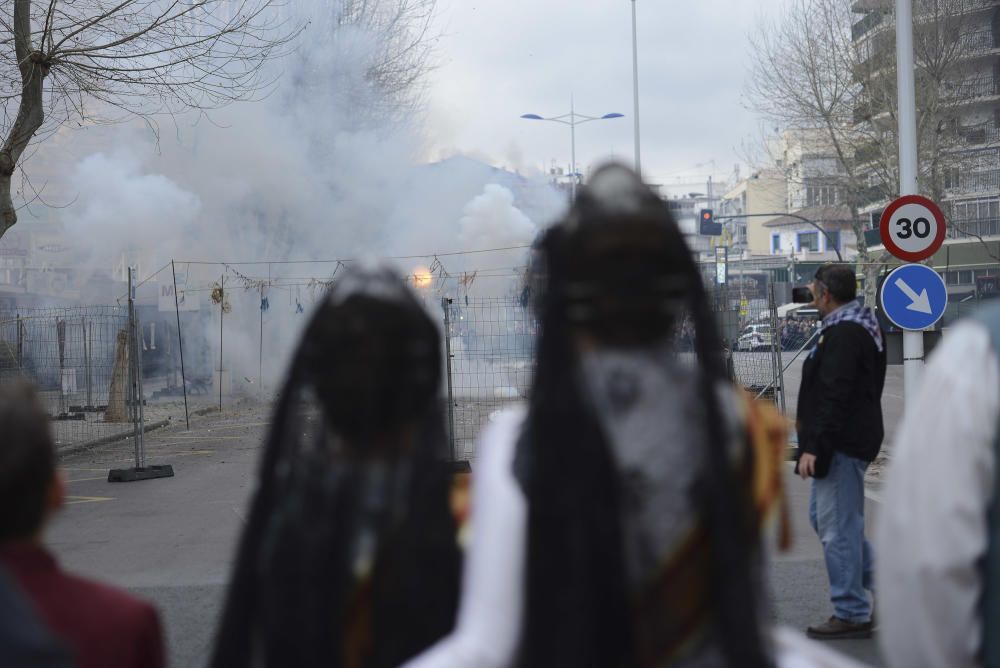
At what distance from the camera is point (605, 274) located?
170cm

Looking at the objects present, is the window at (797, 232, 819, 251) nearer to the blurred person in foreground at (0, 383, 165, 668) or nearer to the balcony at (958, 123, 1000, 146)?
the balcony at (958, 123, 1000, 146)

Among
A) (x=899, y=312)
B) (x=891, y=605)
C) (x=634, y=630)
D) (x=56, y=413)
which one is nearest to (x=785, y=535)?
(x=891, y=605)

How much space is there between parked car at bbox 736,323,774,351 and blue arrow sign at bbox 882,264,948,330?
12.0 feet

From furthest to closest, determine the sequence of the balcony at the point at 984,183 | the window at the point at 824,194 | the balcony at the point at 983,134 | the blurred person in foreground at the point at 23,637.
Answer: the balcony at the point at 984,183 → the balcony at the point at 983,134 → the window at the point at 824,194 → the blurred person in foreground at the point at 23,637

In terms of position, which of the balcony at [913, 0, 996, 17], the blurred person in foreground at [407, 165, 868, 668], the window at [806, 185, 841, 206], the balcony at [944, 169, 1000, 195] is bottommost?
the blurred person in foreground at [407, 165, 868, 668]

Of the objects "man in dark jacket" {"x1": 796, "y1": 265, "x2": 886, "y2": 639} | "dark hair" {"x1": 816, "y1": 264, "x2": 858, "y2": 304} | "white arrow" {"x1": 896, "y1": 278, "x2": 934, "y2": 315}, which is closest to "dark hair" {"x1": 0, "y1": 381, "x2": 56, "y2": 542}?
"man in dark jacket" {"x1": 796, "y1": 265, "x2": 886, "y2": 639}

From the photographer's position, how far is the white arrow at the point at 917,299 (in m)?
9.31

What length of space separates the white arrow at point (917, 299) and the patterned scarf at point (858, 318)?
15.2 feet

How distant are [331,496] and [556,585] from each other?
0.44m

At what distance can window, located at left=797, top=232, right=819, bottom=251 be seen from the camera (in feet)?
272

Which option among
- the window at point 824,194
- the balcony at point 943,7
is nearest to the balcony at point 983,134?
the window at point 824,194

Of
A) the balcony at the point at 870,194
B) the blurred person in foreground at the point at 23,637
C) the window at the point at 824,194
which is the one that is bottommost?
the blurred person in foreground at the point at 23,637

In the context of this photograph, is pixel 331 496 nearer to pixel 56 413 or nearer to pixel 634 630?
pixel 634 630

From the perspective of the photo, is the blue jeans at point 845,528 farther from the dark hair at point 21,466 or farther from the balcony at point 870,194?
the balcony at point 870,194
